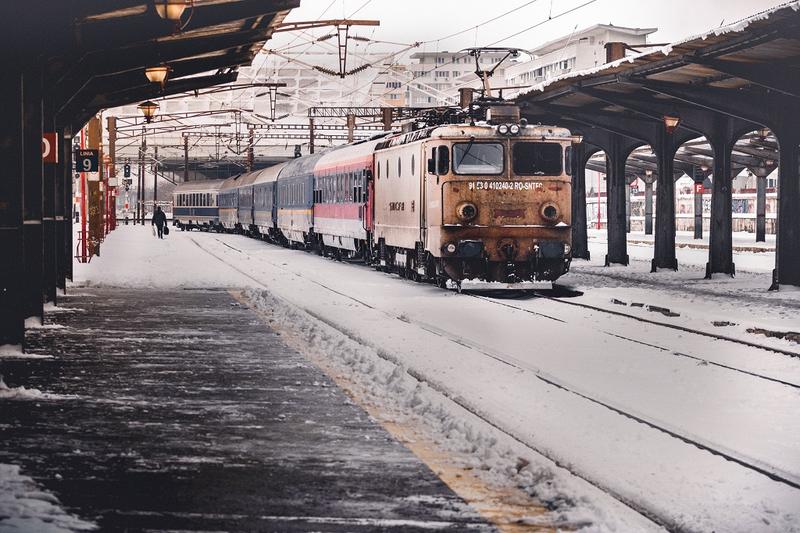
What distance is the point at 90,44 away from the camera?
15273mm

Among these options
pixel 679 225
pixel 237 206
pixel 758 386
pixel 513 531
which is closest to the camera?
pixel 513 531

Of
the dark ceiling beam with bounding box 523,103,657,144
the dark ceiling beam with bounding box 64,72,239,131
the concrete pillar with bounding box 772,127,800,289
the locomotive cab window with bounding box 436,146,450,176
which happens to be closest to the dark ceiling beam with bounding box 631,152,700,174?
the dark ceiling beam with bounding box 523,103,657,144

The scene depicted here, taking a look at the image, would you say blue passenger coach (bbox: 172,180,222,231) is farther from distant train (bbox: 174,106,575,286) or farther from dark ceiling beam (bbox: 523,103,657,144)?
distant train (bbox: 174,106,575,286)

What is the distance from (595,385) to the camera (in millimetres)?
11070

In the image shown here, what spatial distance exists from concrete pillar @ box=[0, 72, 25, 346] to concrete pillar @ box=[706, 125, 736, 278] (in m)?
18.0

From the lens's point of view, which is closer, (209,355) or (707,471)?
(707,471)

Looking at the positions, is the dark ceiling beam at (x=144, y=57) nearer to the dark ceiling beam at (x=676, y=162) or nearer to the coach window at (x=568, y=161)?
the coach window at (x=568, y=161)

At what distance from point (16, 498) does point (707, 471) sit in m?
3.99

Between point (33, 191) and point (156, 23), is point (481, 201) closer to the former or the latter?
point (156, 23)

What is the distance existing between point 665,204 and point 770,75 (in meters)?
8.33

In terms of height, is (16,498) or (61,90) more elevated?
(61,90)

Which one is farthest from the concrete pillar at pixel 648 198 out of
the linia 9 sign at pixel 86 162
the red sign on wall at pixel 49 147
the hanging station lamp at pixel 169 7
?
the hanging station lamp at pixel 169 7

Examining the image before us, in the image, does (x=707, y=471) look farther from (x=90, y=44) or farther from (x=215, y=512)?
(x=90, y=44)

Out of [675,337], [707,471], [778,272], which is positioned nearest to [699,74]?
[778,272]
